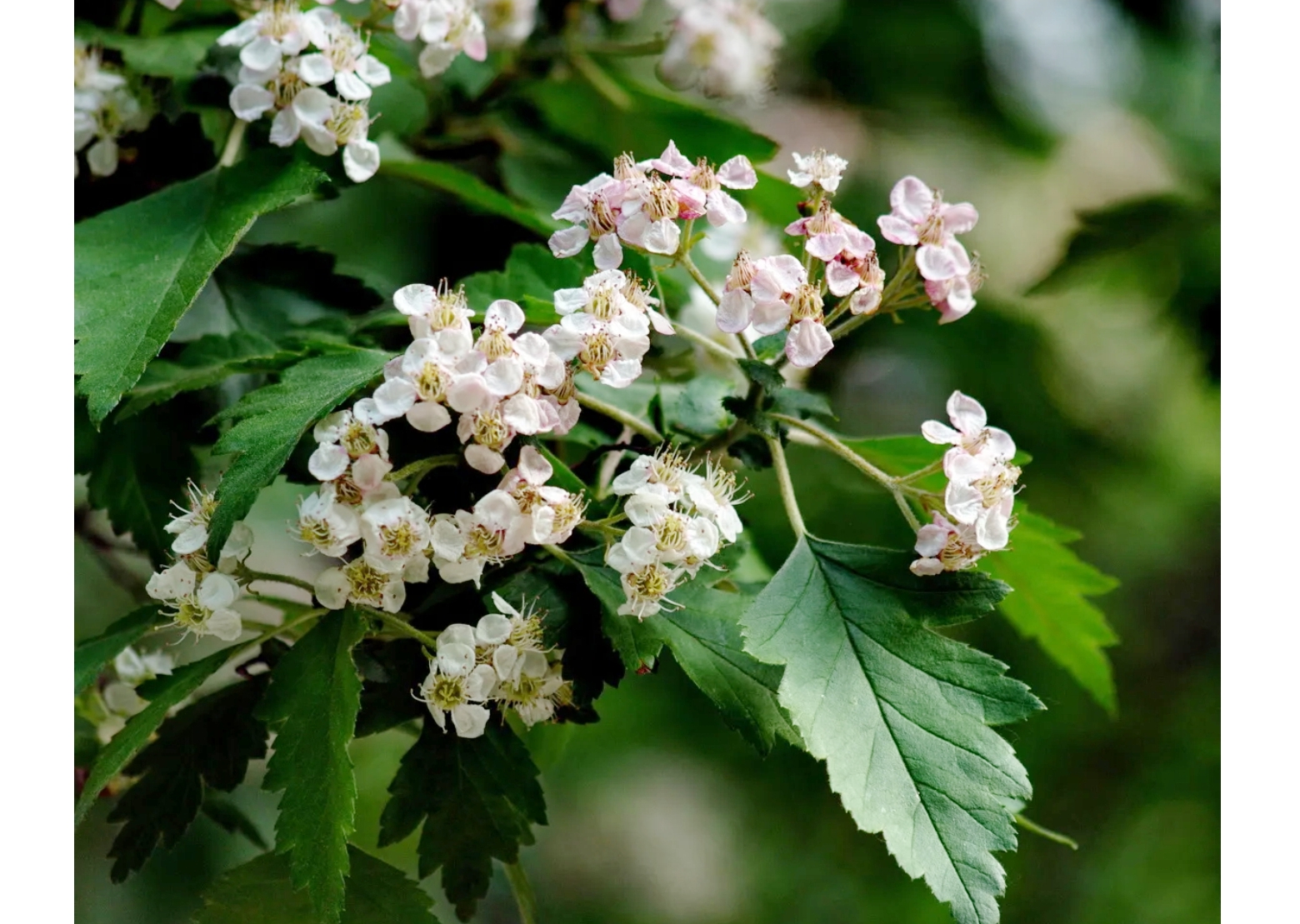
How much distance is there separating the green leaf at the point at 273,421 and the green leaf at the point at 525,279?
119 millimetres

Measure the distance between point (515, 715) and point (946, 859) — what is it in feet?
0.73

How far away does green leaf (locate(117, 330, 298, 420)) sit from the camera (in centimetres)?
58

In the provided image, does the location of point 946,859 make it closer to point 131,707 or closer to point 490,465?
point 490,465

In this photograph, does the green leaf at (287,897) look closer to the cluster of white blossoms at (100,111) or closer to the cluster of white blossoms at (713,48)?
the cluster of white blossoms at (100,111)

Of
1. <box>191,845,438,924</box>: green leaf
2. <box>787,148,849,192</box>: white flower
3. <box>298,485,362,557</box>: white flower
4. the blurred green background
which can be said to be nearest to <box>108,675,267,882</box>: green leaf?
<box>191,845,438,924</box>: green leaf

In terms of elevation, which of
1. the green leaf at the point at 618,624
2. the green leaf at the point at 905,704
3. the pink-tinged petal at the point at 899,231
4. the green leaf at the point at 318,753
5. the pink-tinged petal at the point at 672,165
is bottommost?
the green leaf at the point at 318,753

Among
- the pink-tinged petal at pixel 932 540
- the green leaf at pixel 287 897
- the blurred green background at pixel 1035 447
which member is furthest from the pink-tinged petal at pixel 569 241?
the blurred green background at pixel 1035 447

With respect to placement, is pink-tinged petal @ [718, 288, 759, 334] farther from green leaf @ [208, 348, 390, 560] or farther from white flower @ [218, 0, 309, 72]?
white flower @ [218, 0, 309, 72]

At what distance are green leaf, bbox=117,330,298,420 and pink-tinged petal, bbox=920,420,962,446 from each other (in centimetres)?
30

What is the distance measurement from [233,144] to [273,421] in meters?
0.26

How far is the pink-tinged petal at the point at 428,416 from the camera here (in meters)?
0.48

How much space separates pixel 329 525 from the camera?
19.3 inches

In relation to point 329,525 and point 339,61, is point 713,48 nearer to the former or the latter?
point 339,61

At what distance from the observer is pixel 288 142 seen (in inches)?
24.8
